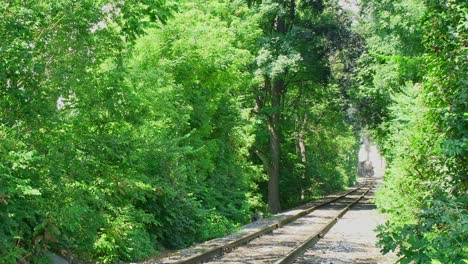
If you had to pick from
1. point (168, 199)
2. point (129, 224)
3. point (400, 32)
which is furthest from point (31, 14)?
point (400, 32)

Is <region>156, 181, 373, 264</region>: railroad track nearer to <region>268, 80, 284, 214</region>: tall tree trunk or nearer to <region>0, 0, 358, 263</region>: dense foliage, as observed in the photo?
<region>0, 0, 358, 263</region>: dense foliage

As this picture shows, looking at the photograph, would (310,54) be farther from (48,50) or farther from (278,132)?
(48,50)

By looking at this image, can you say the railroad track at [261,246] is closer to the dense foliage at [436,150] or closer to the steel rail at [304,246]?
the steel rail at [304,246]

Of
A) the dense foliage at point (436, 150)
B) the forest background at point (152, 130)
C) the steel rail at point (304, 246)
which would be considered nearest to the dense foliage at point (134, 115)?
the forest background at point (152, 130)

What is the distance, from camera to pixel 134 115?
10.3 metres

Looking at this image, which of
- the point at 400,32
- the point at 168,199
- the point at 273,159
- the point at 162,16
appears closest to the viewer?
the point at 162,16

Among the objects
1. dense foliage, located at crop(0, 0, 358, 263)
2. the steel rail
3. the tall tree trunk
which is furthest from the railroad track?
the tall tree trunk

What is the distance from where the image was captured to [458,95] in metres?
8.04

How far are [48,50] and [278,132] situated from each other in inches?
885

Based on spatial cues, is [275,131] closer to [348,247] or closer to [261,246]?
[348,247]

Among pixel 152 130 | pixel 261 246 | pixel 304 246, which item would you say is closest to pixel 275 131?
pixel 261 246

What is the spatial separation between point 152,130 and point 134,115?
4.06 meters

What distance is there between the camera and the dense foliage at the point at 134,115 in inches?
305

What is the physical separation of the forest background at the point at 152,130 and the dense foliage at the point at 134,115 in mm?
37
